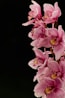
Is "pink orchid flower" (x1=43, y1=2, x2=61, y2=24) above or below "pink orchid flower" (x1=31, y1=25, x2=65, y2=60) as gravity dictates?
above

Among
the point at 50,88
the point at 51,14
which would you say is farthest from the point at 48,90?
the point at 51,14

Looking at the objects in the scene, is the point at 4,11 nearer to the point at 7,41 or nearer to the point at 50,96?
the point at 7,41

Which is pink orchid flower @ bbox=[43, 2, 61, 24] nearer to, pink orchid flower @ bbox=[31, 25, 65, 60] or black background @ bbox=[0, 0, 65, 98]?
pink orchid flower @ bbox=[31, 25, 65, 60]

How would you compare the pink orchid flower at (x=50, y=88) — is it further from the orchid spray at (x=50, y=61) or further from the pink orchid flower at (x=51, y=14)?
the pink orchid flower at (x=51, y=14)

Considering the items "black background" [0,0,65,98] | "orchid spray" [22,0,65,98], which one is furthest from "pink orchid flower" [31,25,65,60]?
"black background" [0,0,65,98]

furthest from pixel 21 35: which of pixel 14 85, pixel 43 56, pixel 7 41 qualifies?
pixel 43 56

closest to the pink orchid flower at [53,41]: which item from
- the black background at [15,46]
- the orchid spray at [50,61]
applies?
the orchid spray at [50,61]
